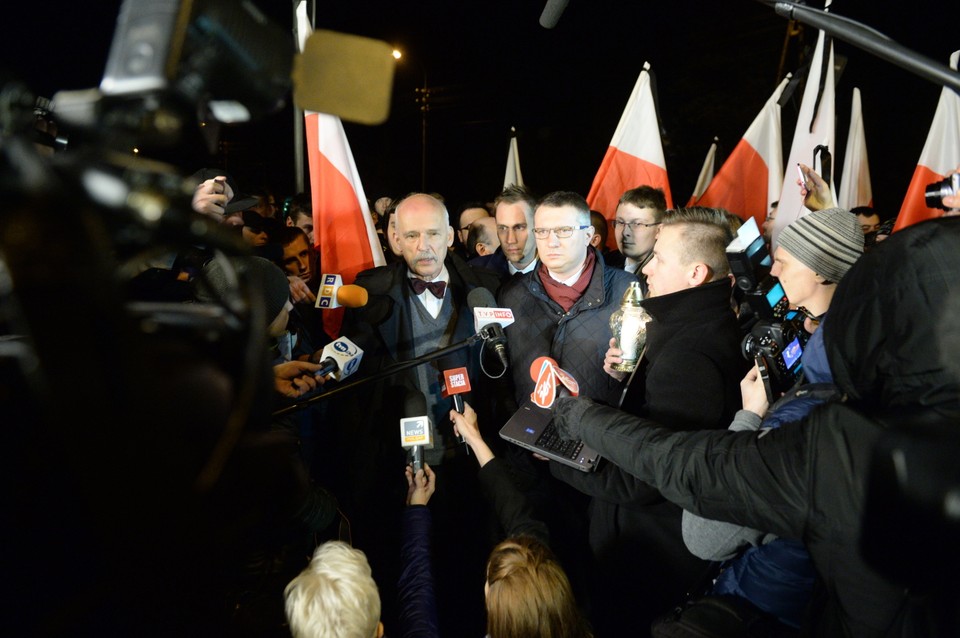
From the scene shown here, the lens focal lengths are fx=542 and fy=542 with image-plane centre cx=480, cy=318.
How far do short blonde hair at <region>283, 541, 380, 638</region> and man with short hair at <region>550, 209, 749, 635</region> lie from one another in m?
1.07

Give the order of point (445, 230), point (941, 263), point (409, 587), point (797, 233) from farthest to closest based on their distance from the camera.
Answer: point (445, 230)
point (797, 233)
point (409, 587)
point (941, 263)

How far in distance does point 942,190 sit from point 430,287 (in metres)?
2.44

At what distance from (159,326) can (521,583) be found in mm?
1458

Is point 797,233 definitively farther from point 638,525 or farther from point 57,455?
point 57,455

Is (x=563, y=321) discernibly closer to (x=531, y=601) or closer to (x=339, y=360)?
(x=339, y=360)

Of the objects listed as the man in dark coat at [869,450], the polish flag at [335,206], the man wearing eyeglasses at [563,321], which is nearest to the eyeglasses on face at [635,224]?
the man wearing eyeglasses at [563,321]

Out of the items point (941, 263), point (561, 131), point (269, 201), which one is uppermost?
point (561, 131)

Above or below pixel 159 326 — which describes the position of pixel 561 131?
above

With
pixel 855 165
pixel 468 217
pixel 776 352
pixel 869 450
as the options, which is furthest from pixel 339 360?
pixel 855 165

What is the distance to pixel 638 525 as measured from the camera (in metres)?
2.40

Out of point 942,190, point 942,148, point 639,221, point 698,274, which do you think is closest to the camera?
point 942,190

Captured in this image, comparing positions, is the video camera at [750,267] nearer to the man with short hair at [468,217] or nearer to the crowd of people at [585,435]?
the crowd of people at [585,435]

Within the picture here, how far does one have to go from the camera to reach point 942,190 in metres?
1.79

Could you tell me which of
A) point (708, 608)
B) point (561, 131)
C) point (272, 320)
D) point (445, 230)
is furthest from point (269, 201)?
point (561, 131)
